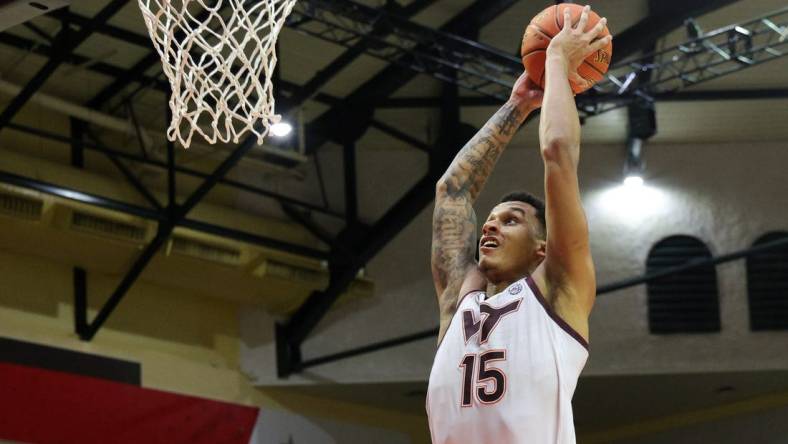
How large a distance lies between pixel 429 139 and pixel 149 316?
3709 mm

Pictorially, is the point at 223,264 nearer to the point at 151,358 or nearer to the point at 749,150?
the point at 151,358

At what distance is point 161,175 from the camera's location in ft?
43.3

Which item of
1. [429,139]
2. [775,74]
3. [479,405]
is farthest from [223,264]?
[479,405]

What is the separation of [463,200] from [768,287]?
10693 millimetres

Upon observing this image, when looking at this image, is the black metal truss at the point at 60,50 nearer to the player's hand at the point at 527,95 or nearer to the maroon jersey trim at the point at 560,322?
the player's hand at the point at 527,95

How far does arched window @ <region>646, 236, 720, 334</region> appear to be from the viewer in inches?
561

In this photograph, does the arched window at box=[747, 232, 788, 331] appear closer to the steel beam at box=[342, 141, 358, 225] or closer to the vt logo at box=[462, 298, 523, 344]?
the steel beam at box=[342, 141, 358, 225]

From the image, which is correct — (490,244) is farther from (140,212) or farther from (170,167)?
(170,167)

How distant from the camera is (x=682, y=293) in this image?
14.4m

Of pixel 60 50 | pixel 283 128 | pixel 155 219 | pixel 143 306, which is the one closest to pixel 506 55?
pixel 283 128

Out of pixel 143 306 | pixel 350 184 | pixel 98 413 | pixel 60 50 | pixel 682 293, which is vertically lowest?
Answer: pixel 98 413

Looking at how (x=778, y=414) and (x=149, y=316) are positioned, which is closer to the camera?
(x=149, y=316)

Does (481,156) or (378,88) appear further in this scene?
(378,88)

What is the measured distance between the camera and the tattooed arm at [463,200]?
4074 mm
